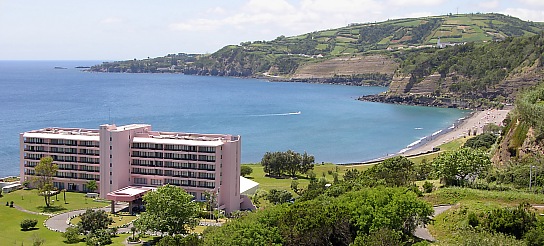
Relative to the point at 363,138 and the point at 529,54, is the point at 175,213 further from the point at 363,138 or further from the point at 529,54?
the point at 529,54

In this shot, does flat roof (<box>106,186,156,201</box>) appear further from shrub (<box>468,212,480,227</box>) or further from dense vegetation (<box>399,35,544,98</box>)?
dense vegetation (<box>399,35,544,98</box>)

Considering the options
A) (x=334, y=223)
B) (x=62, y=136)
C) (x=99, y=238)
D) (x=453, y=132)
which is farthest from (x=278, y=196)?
(x=453, y=132)

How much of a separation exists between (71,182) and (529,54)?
122 metres

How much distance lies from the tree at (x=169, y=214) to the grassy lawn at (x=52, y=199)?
12.1 metres

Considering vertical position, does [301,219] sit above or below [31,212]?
above

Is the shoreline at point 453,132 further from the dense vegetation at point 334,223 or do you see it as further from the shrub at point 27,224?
the dense vegetation at point 334,223

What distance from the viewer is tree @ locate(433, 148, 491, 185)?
132 ft

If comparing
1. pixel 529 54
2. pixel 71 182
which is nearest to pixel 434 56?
pixel 529 54

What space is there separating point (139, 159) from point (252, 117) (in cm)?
7459

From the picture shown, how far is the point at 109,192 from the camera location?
172 ft

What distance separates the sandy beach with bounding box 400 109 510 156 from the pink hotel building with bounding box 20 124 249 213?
1660 inches

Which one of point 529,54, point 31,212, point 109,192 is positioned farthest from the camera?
point 529,54

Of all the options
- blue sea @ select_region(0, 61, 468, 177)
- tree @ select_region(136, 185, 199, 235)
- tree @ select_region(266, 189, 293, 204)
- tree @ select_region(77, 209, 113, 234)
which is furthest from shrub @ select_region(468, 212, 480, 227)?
blue sea @ select_region(0, 61, 468, 177)

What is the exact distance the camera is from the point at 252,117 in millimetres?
127750
